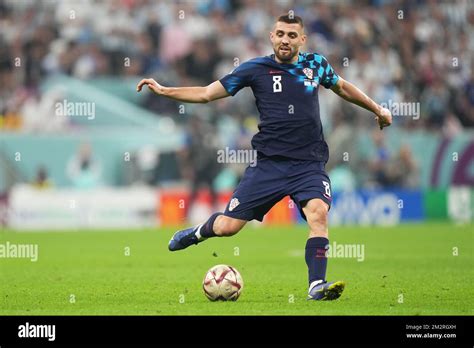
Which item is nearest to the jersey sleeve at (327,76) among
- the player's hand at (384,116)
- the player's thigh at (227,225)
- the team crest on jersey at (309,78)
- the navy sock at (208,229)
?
the team crest on jersey at (309,78)

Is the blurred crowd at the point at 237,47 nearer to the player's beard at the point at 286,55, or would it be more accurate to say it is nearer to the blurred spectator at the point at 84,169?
the blurred spectator at the point at 84,169

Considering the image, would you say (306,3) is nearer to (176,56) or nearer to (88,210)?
(176,56)

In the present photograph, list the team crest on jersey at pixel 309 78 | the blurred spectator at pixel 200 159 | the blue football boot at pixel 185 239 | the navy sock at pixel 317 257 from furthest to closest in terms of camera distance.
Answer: the blurred spectator at pixel 200 159 < the blue football boot at pixel 185 239 < the team crest on jersey at pixel 309 78 < the navy sock at pixel 317 257

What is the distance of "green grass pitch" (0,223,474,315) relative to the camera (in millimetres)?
10023

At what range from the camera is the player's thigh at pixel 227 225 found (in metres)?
10.8

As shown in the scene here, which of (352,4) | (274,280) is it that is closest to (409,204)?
(352,4)

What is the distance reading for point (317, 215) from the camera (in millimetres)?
10352

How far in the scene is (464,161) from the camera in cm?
2569

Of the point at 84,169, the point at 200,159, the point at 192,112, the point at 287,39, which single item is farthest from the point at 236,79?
the point at 192,112

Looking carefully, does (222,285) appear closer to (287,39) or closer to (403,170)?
(287,39)

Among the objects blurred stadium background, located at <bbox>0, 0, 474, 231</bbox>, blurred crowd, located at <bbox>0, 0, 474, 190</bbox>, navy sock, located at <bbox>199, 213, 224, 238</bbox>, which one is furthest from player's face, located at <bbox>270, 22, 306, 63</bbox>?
blurred crowd, located at <bbox>0, 0, 474, 190</bbox>

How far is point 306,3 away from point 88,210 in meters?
8.42

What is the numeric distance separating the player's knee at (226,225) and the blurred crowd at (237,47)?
14.9 metres

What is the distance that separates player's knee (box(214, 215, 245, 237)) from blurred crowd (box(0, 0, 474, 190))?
48.9ft
